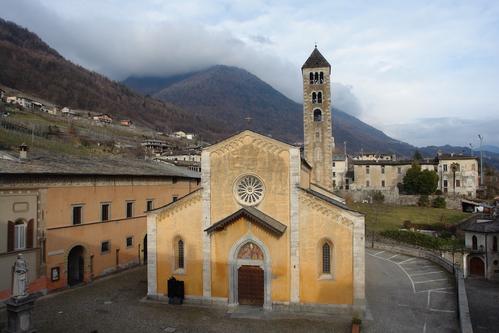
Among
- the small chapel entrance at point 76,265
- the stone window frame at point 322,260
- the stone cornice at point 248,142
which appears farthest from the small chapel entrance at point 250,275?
the small chapel entrance at point 76,265

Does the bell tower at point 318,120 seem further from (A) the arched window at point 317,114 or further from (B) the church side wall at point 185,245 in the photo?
(B) the church side wall at point 185,245

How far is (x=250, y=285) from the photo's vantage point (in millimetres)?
22016

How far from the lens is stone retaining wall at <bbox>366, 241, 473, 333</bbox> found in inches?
730

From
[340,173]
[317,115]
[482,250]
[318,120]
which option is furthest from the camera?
[340,173]

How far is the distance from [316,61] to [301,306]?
35.7 metres

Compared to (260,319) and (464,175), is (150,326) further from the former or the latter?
(464,175)

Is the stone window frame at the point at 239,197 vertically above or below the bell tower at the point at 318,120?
Answer: below

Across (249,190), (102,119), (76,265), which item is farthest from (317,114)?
(102,119)

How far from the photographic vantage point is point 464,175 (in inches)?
3059

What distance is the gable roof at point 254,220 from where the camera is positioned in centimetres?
2097

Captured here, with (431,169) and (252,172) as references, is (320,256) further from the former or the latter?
(431,169)

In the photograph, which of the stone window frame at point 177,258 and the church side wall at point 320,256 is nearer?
the church side wall at point 320,256

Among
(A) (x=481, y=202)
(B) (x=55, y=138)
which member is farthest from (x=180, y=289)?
(B) (x=55, y=138)

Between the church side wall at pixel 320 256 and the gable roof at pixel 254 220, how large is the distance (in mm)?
1439
